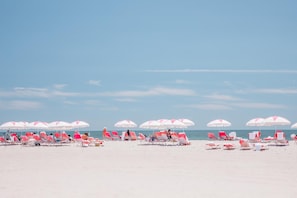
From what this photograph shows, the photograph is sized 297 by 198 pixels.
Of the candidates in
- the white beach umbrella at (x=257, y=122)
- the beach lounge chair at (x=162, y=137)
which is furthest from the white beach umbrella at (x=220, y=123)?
the beach lounge chair at (x=162, y=137)

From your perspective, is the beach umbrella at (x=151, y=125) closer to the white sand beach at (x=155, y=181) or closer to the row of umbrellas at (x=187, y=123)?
the row of umbrellas at (x=187, y=123)

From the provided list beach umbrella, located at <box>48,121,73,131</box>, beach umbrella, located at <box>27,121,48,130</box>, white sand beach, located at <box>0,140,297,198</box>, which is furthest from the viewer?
beach umbrella, located at <box>27,121,48,130</box>

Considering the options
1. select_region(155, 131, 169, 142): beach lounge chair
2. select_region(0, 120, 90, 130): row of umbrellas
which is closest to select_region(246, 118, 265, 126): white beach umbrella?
select_region(155, 131, 169, 142): beach lounge chair

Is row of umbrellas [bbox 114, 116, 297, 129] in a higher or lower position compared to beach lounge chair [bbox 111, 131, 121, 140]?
higher

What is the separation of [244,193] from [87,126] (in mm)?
27837

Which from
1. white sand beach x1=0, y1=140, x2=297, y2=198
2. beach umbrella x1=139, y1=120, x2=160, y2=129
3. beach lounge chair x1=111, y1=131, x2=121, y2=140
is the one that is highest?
beach umbrella x1=139, y1=120, x2=160, y2=129

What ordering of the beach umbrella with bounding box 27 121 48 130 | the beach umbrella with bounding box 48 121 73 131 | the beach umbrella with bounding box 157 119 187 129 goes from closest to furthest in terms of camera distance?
1. the beach umbrella with bounding box 157 119 187 129
2. the beach umbrella with bounding box 48 121 73 131
3. the beach umbrella with bounding box 27 121 48 130

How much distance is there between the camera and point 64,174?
10320mm

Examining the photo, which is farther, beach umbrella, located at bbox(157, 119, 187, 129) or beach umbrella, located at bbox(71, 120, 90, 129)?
beach umbrella, located at bbox(71, 120, 90, 129)

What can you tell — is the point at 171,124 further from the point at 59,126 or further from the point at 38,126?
the point at 38,126

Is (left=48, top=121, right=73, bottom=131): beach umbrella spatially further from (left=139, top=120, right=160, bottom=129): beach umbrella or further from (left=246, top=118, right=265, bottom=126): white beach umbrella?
(left=246, top=118, right=265, bottom=126): white beach umbrella

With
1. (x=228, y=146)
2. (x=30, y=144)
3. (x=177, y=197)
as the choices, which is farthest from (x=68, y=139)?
(x=177, y=197)

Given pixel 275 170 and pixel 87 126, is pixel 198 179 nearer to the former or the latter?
pixel 275 170

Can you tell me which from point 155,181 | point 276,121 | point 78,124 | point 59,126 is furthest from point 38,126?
point 155,181
